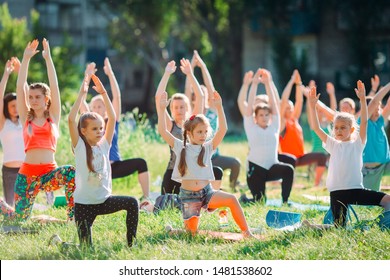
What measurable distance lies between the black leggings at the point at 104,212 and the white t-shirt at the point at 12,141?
273cm

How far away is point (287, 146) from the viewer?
37.0ft

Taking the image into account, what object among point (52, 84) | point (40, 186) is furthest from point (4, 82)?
point (40, 186)

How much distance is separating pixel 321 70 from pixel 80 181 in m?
25.1

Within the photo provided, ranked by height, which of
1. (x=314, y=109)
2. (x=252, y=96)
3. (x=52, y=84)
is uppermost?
(x=52, y=84)

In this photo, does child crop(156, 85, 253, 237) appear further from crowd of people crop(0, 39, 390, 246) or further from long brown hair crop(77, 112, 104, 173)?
long brown hair crop(77, 112, 104, 173)

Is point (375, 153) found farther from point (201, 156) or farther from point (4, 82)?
point (4, 82)

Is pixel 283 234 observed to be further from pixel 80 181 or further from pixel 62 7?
pixel 62 7

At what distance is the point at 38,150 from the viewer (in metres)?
7.99

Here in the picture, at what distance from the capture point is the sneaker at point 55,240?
22.4 ft

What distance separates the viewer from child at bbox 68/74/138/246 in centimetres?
653

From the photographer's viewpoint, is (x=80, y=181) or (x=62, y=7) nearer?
(x=80, y=181)

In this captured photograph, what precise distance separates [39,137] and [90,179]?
1.65 metres

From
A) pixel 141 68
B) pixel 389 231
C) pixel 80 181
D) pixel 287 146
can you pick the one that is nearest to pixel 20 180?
pixel 80 181

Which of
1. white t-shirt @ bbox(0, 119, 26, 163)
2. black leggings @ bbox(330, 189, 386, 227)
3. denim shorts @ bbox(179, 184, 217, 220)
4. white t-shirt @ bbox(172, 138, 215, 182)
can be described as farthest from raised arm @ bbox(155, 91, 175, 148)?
white t-shirt @ bbox(0, 119, 26, 163)
